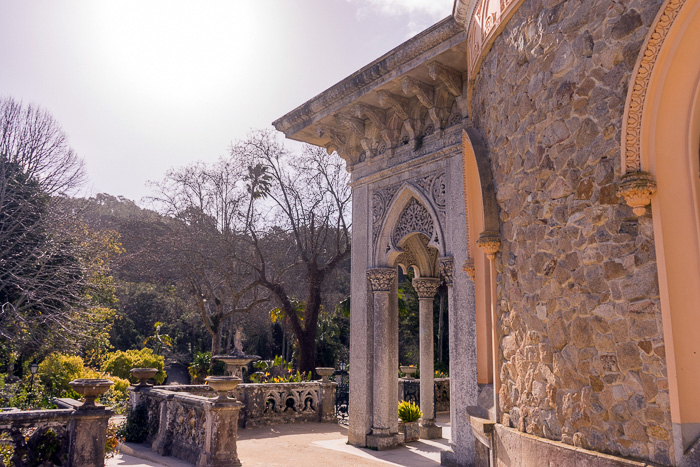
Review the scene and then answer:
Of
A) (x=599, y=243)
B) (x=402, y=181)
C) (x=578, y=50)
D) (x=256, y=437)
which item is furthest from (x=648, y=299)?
(x=256, y=437)

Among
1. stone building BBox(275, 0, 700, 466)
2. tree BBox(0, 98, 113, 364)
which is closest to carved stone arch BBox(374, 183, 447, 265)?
stone building BBox(275, 0, 700, 466)

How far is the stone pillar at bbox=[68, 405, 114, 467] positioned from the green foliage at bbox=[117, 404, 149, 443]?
3025 millimetres

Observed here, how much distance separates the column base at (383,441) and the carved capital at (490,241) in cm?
502

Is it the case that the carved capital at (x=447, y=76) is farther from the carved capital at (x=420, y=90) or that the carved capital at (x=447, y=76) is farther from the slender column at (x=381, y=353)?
the slender column at (x=381, y=353)

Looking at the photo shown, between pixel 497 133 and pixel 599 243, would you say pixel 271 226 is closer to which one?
pixel 497 133

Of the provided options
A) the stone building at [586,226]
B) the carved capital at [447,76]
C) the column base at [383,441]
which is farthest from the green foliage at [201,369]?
the stone building at [586,226]

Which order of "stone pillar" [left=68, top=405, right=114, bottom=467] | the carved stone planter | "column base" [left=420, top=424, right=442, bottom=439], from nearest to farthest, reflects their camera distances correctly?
"stone pillar" [left=68, top=405, right=114, bottom=467], the carved stone planter, "column base" [left=420, top=424, right=442, bottom=439]

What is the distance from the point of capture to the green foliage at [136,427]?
8.80m

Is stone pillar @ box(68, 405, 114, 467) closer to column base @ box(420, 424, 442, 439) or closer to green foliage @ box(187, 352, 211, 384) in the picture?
column base @ box(420, 424, 442, 439)

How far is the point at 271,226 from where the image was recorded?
21.0m

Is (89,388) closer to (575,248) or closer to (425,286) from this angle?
(575,248)

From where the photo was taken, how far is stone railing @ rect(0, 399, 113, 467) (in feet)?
18.4

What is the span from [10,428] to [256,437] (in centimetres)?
493

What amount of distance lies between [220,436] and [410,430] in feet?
12.6
